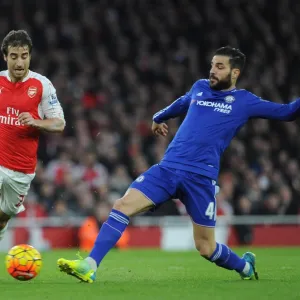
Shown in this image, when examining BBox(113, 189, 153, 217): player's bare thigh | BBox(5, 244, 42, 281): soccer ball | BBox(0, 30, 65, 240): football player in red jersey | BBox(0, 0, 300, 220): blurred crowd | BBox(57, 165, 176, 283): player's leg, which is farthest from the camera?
BBox(0, 0, 300, 220): blurred crowd

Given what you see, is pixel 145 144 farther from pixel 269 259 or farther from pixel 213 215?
pixel 213 215

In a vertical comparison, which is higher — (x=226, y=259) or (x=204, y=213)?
(x=204, y=213)

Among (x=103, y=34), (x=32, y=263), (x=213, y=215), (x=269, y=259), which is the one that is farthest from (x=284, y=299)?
(x=103, y=34)

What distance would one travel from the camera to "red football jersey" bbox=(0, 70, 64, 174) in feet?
30.1

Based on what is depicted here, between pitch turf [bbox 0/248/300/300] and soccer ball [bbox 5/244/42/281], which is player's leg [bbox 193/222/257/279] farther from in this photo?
soccer ball [bbox 5/244/42/281]

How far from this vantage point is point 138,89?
22.1 meters

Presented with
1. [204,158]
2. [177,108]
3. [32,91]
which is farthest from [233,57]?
[32,91]

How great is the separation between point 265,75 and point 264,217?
6.23m

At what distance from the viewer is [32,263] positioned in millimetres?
8734

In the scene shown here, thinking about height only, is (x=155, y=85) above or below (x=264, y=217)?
above

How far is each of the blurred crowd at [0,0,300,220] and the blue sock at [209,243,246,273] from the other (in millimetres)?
8860

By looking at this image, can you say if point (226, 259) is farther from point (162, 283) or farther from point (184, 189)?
point (184, 189)

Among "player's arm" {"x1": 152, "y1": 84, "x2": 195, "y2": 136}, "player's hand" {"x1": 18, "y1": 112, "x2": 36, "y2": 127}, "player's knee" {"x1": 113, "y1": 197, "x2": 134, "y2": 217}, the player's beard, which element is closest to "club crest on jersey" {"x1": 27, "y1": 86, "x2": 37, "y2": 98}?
"player's hand" {"x1": 18, "y1": 112, "x2": 36, "y2": 127}

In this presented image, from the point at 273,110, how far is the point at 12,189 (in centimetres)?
259
